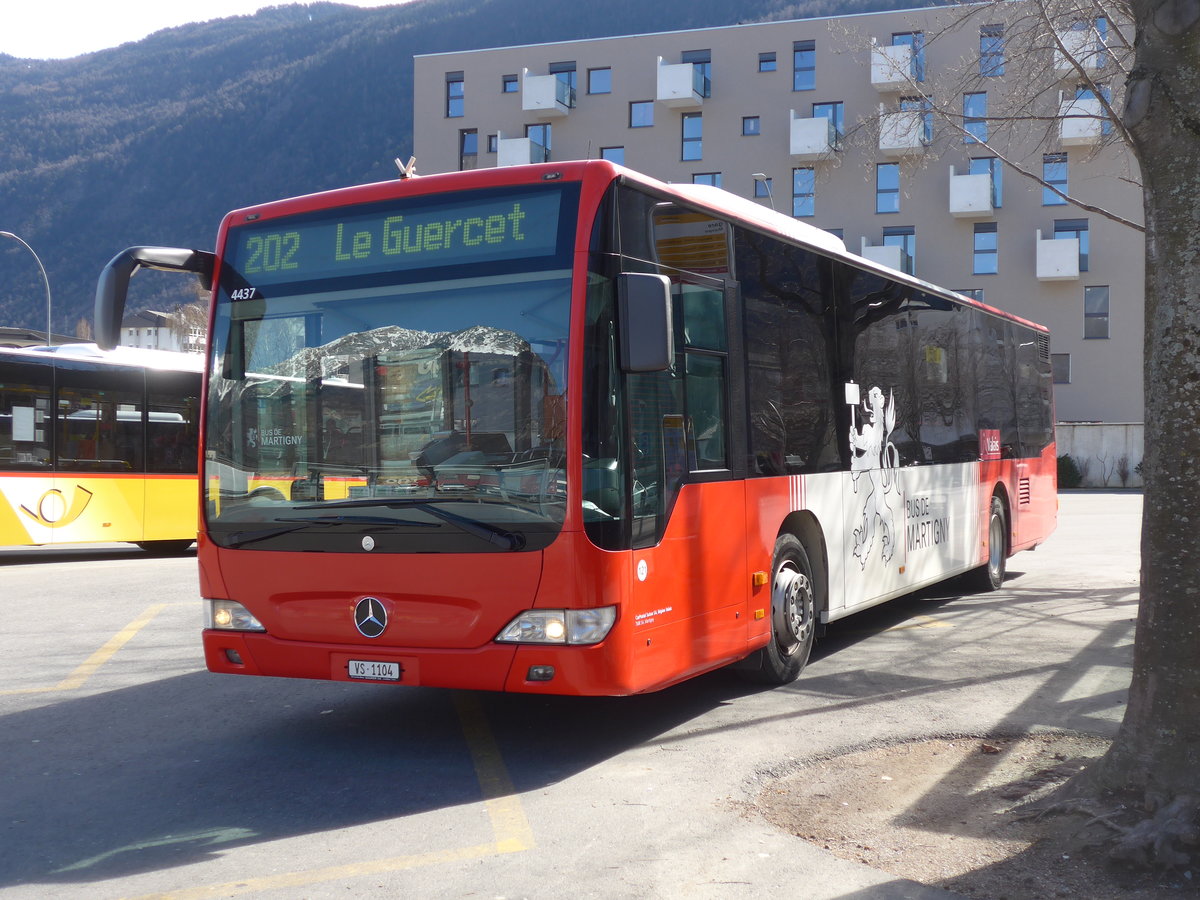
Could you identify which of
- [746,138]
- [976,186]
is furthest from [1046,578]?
[746,138]

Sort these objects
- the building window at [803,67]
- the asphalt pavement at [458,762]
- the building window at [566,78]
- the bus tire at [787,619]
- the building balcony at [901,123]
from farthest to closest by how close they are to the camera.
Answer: the building window at [566,78] → the building window at [803,67] → the building balcony at [901,123] → the bus tire at [787,619] → the asphalt pavement at [458,762]

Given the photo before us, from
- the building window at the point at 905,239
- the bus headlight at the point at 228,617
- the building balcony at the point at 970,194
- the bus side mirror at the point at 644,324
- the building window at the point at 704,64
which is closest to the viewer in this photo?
the bus side mirror at the point at 644,324

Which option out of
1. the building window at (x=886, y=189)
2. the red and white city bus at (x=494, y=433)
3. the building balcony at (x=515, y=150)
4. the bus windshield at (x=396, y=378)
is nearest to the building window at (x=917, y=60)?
the red and white city bus at (x=494, y=433)

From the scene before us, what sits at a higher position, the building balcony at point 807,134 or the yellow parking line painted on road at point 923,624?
the building balcony at point 807,134

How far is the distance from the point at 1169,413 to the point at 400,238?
3.68m

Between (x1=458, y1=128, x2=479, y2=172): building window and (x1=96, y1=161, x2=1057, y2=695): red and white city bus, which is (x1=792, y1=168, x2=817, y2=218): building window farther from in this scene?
(x1=96, y1=161, x2=1057, y2=695): red and white city bus

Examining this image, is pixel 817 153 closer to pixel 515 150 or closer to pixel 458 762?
Answer: pixel 515 150

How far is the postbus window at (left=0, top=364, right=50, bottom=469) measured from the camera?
1669cm

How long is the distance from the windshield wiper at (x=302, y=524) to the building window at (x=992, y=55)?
31.6ft

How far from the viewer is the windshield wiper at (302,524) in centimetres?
620

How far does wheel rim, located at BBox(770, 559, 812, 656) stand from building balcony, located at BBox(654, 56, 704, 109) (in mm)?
45090

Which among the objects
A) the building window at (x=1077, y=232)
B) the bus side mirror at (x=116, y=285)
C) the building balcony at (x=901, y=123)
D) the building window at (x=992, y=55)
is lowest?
the bus side mirror at (x=116, y=285)

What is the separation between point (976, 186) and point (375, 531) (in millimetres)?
45299

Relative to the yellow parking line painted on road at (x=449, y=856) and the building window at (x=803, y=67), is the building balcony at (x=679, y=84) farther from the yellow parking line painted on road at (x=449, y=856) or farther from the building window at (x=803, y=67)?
the yellow parking line painted on road at (x=449, y=856)
